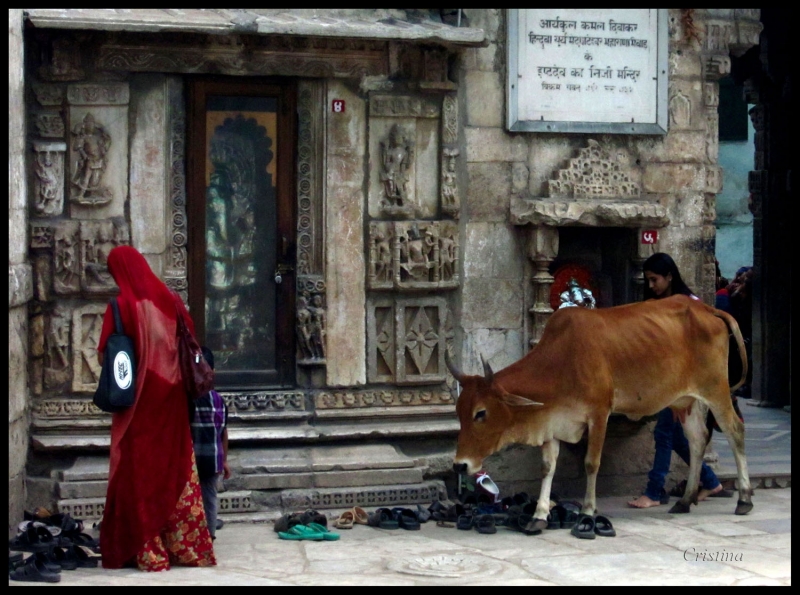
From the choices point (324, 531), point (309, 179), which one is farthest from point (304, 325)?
point (324, 531)

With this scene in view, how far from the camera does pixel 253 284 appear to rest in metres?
9.16

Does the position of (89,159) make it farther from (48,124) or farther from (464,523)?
(464,523)

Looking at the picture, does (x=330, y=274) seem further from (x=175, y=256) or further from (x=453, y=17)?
(x=453, y=17)

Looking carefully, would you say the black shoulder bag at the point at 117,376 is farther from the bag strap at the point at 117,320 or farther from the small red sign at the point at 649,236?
the small red sign at the point at 649,236

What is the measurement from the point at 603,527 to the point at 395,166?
2.78 metres

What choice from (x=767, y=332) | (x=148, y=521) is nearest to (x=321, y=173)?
(x=148, y=521)

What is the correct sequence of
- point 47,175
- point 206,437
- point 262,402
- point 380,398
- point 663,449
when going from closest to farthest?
point 206,437 < point 47,175 < point 262,402 < point 663,449 < point 380,398

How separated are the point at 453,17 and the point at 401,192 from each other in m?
1.25

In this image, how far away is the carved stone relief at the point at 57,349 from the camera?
8.63m

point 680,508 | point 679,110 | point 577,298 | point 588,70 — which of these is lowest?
point 680,508

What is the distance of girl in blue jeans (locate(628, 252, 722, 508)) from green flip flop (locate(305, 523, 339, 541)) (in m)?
2.29

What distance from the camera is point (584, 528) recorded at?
801cm

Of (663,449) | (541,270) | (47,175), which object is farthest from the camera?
(541,270)
